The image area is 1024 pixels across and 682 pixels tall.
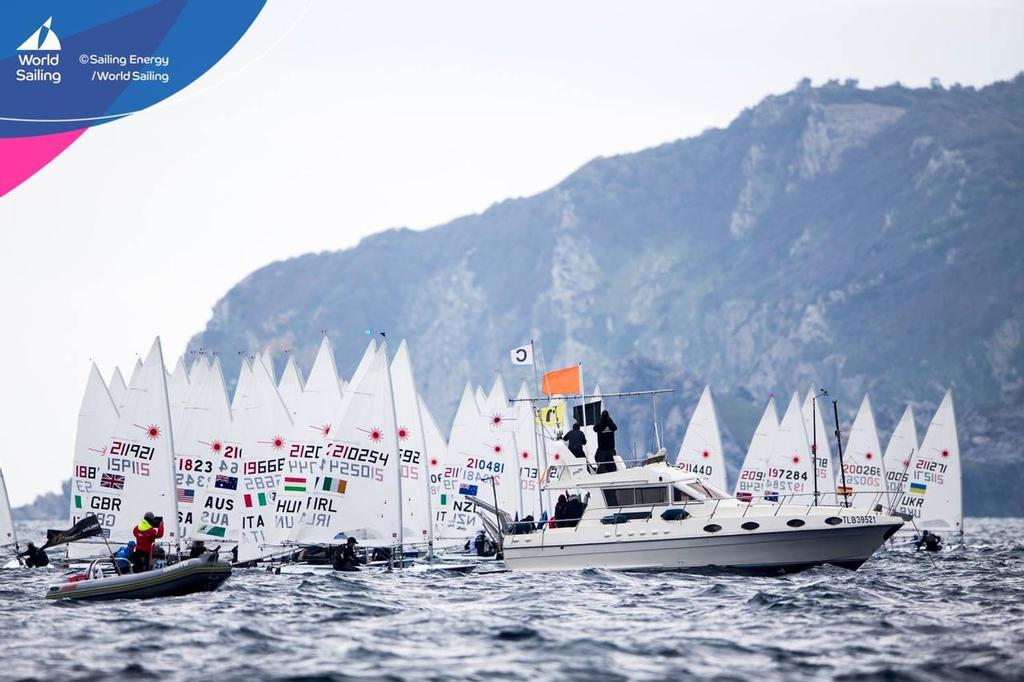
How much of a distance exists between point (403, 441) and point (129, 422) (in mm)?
11098

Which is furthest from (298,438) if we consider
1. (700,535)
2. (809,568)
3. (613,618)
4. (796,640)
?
(796,640)

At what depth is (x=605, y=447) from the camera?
149ft

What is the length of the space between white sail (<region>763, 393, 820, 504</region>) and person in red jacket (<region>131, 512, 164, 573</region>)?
40.8m

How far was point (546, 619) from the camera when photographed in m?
30.0

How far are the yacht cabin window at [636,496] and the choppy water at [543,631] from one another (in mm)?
3128

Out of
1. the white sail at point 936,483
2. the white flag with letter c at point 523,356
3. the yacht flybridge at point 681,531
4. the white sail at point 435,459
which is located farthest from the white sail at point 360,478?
the white sail at point 936,483

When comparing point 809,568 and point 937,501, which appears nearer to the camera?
point 809,568

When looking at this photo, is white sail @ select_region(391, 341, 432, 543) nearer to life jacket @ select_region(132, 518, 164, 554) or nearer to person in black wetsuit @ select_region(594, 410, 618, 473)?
person in black wetsuit @ select_region(594, 410, 618, 473)

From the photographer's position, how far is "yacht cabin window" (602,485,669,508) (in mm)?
43562

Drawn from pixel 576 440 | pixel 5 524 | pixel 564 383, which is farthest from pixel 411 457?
pixel 5 524

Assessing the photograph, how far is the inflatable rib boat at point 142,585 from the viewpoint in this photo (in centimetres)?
3466

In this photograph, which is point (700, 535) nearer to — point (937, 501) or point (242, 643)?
point (242, 643)

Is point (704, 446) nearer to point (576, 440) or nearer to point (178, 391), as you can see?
point (178, 391)

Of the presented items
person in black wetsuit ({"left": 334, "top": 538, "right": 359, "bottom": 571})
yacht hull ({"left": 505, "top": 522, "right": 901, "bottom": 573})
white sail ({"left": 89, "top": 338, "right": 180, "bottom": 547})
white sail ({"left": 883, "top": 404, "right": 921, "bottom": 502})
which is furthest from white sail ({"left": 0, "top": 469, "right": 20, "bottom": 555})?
white sail ({"left": 883, "top": 404, "right": 921, "bottom": 502})
